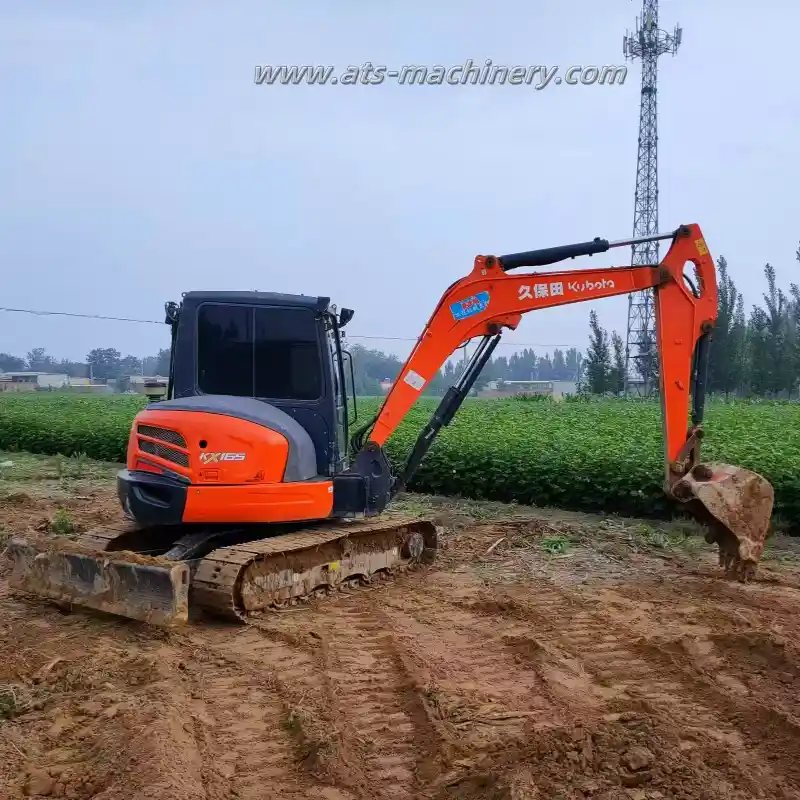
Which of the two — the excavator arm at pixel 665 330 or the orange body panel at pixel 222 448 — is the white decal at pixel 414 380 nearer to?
the excavator arm at pixel 665 330

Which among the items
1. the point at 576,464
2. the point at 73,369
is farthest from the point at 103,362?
the point at 576,464

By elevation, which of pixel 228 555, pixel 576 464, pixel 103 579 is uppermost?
pixel 576 464

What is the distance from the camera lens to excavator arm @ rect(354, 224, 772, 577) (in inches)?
288

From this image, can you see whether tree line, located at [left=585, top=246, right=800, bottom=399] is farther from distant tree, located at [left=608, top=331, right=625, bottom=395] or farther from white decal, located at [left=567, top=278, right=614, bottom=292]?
white decal, located at [left=567, top=278, right=614, bottom=292]

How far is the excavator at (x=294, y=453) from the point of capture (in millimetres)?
6367

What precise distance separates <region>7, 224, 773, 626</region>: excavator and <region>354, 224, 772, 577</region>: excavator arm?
0.04 ft

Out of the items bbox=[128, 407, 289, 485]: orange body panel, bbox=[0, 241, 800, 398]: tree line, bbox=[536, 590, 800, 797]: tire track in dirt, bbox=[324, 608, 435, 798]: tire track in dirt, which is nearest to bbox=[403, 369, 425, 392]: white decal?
bbox=[128, 407, 289, 485]: orange body panel

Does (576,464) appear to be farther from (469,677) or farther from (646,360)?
(646,360)

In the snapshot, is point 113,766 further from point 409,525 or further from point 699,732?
point 409,525

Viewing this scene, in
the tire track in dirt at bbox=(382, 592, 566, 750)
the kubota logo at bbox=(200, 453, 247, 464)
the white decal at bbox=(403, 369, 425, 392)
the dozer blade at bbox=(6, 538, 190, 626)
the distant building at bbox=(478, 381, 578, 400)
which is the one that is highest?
the distant building at bbox=(478, 381, 578, 400)

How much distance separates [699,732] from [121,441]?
1663 cm

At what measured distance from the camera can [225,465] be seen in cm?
645

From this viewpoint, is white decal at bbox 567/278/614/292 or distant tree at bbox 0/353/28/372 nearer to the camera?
white decal at bbox 567/278/614/292

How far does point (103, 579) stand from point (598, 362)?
5293cm
